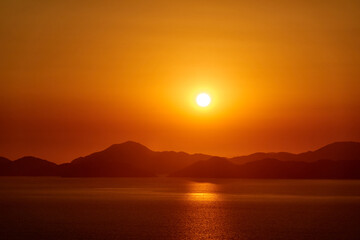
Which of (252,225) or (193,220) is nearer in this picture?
(252,225)

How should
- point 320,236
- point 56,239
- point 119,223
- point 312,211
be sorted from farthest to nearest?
point 312,211, point 119,223, point 320,236, point 56,239

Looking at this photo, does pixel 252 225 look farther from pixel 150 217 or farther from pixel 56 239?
pixel 56 239

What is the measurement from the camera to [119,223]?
84688 millimetres

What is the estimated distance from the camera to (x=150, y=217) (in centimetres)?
9688

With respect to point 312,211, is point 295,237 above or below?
below

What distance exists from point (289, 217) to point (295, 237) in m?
27.9

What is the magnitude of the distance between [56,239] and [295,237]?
30.7 m

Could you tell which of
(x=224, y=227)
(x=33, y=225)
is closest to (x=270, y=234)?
(x=224, y=227)

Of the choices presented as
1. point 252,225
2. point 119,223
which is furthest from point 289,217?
point 119,223

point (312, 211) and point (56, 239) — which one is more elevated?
point (312, 211)

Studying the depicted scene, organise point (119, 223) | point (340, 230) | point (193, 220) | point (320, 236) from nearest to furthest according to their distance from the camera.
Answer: point (320, 236), point (340, 230), point (119, 223), point (193, 220)

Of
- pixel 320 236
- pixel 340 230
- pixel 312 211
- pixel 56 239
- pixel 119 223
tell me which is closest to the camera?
pixel 56 239

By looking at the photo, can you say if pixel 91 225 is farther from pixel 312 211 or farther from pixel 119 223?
pixel 312 211

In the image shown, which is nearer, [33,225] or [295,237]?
[295,237]
